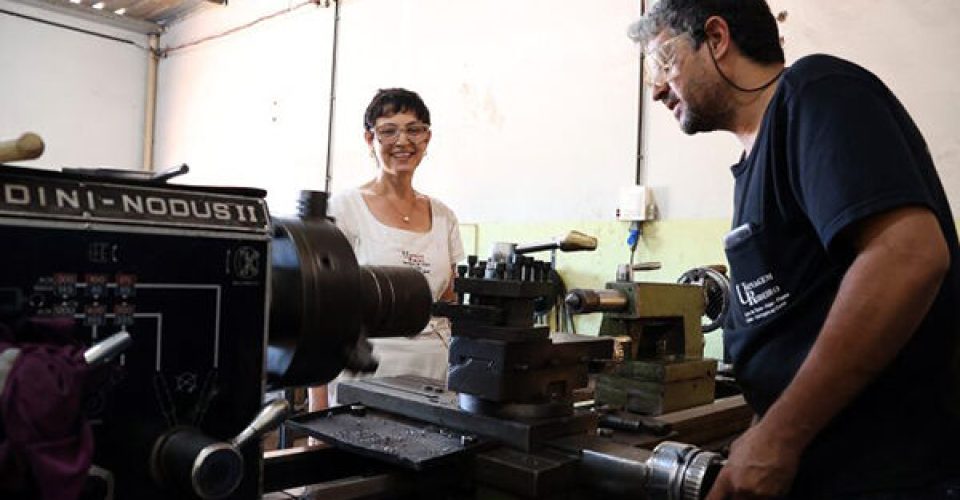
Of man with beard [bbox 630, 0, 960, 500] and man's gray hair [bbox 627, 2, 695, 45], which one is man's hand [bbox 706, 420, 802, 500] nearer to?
man with beard [bbox 630, 0, 960, 500]

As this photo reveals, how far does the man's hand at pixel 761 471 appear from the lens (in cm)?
80

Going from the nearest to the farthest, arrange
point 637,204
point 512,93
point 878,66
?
point 878,66, point 637,204, point 512,93

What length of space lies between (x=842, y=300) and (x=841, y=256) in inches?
3.4

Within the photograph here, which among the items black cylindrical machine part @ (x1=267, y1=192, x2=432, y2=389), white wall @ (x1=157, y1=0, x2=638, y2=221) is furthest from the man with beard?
white wall @ (x1=157, y1=0, x2=638, y2=221)

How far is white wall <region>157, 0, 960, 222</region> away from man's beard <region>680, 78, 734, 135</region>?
58.9 inches

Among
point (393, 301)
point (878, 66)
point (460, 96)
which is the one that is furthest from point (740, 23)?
point (460, 96)

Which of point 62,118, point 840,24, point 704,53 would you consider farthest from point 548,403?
point 62,118

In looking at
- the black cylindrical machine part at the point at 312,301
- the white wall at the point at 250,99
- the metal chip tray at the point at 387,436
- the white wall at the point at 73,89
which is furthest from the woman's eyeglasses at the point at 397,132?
the white wall at the point at 73,89

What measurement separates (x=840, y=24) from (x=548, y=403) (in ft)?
6.52

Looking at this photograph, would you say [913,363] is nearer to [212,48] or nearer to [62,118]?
[212,48]

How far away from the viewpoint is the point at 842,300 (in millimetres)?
776

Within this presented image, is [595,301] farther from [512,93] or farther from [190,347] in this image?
[512,93]

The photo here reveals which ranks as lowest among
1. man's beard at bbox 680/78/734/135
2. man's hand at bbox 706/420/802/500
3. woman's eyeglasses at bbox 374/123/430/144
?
man's hand at bbox 706/420/802/500

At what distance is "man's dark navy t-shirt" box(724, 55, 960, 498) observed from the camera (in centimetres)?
79
